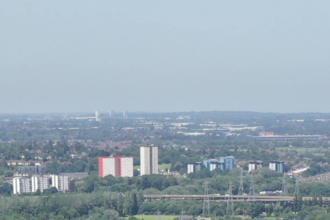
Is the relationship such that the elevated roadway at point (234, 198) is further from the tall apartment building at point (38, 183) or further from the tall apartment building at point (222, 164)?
the tall apartment building at point (222, 164)

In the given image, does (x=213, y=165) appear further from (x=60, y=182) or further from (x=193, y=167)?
(x=60, y=182)

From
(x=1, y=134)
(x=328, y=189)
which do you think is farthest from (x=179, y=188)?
(x=1, y=134)

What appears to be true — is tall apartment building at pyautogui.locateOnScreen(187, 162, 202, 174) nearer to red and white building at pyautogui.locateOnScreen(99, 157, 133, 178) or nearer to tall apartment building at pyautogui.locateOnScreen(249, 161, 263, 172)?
tall apartment building at pyautogui.locateOnScreen(249, 161, 263, 172)

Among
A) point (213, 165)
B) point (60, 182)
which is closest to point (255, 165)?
point (213, 165)

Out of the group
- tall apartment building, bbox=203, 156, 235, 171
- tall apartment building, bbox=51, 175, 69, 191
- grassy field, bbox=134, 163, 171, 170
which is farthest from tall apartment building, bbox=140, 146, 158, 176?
tall apartment building, bbox=51, 175, 69, 191

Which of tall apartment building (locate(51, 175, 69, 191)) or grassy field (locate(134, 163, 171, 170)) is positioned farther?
grassy field (locate(134, 163, 171, 170))

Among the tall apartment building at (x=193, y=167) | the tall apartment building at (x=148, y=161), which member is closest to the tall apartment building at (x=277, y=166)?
the tall apartment building at (x=193, y=167)
